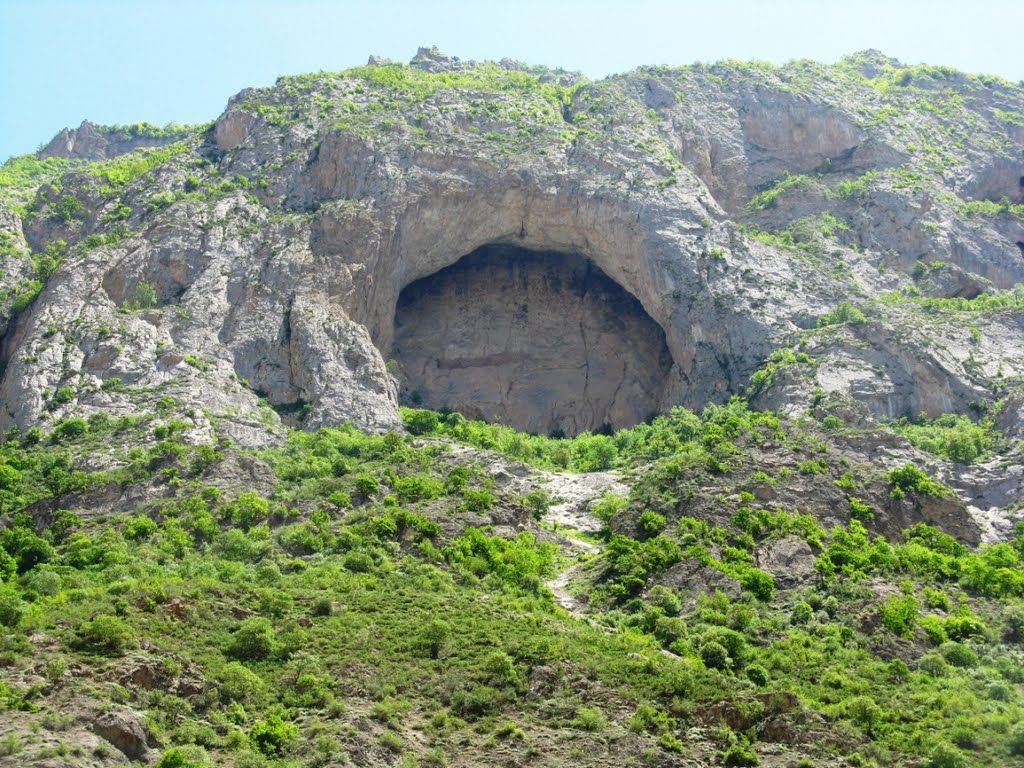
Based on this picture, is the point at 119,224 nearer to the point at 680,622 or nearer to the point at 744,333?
the point at 744,333

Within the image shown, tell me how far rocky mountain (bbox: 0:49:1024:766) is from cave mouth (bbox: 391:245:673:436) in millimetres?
186

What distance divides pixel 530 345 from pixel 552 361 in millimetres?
1699

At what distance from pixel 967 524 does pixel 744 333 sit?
62.3 feet

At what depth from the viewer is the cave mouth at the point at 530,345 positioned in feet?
253

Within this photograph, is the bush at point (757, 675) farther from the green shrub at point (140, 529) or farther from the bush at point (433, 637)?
the green shrub at point (140, 529)

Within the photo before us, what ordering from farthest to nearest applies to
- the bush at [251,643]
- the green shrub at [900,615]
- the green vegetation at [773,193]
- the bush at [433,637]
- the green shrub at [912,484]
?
the green vegetation at [773,193] → the green shrub at [912,484] → the green shrub at [900,615] → the bush at [433,637] → the bush at [251,643]

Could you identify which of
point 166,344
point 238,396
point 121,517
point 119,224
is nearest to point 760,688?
point 121,517

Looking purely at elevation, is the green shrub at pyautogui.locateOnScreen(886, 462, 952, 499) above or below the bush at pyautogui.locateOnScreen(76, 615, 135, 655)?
above

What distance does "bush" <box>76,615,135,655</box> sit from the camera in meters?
38.3

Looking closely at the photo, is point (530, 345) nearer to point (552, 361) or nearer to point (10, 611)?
point (552, 361)

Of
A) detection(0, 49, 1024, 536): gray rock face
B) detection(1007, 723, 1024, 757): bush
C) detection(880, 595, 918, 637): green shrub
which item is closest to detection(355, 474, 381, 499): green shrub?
detection(0, 49, 1024, 536): gray rock face

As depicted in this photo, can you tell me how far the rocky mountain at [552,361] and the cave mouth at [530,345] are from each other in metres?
0.19

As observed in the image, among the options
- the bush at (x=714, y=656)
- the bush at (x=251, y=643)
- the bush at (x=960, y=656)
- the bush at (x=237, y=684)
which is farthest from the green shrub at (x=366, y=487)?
the bush at (x=960, y=656)

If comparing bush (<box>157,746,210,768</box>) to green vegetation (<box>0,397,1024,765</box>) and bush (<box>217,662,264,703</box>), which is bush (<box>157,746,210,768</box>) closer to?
green vegetation (<box>0,397,1024,765</box>)
